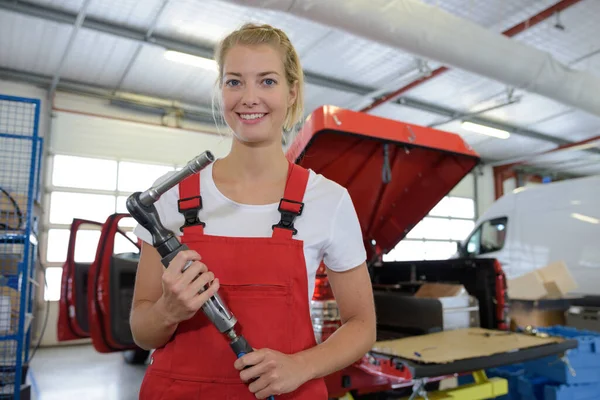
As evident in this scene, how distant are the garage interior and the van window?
30mm

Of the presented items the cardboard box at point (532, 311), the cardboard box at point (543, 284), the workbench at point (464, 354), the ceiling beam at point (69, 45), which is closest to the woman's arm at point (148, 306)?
the workbench at point (464, 354)

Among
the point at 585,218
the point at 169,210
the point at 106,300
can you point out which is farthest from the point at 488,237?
the point at 169,210

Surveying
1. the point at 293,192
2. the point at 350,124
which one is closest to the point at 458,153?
the point at 350,124

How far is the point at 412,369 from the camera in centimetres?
209

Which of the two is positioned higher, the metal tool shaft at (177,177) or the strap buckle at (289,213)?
the metal tool shaft at (177,177)

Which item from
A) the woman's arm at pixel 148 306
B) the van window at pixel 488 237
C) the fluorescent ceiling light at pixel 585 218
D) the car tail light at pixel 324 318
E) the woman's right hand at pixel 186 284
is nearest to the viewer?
the woman's right hand at pixel 186 284

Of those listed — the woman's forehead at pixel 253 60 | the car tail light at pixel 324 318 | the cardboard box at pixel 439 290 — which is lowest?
the car tail light at pixel 324 318

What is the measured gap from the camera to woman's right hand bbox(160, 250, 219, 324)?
0.92m

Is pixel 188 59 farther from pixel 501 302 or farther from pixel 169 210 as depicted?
pixel 169 210

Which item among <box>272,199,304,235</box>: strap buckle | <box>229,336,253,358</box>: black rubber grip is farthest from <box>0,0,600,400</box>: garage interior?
<box>229,336,253,358</box>: black rubber grip

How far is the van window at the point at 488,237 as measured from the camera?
6805 millimetres

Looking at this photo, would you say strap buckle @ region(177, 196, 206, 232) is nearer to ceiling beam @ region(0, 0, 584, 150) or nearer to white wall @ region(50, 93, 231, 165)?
ceiling beam @ region(0, 0, 584, 150)

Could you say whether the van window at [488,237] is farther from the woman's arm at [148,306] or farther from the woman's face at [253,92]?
the woman's arm at [148,306]

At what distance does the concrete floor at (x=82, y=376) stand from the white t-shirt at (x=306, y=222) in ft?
13.8
